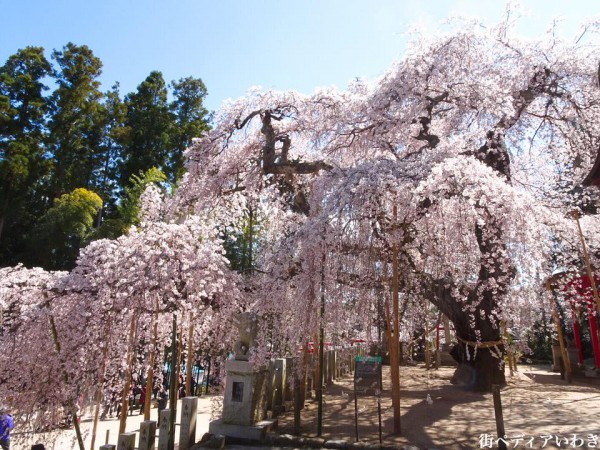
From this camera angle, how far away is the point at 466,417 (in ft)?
21.7

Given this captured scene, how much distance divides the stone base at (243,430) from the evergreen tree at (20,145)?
1648 cm

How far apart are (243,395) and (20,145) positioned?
56.8ft

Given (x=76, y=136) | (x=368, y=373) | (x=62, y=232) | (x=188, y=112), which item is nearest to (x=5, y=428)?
(x=368, y=373)

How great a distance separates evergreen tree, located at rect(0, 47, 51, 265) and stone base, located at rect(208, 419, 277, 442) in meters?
16.5

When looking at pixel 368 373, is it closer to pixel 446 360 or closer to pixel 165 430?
pixel 165 430

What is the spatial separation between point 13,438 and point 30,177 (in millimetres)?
15775

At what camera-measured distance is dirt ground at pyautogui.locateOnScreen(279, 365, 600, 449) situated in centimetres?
535

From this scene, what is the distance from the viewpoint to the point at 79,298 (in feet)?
18.0

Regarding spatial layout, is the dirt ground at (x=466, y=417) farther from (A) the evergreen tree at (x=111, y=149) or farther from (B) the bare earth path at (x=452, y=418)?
(A) the evergreen tree at (x=111, y=149)

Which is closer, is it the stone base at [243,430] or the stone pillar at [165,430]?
→ the stone pillar at [165,430]

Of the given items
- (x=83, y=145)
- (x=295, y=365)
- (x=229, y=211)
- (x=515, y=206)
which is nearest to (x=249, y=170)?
(x=229, y=211)

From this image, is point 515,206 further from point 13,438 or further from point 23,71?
point 23,71

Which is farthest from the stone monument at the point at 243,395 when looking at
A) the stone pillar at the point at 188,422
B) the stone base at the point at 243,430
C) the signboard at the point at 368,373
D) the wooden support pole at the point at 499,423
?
the wooden support pole at the point at 499,423

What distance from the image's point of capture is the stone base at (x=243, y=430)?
5754mm
